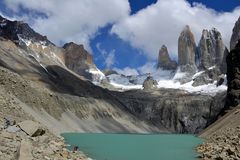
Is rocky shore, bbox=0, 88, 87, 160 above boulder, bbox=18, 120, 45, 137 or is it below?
below

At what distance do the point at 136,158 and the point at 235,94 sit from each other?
104 m

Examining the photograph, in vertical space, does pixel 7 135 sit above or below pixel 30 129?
below

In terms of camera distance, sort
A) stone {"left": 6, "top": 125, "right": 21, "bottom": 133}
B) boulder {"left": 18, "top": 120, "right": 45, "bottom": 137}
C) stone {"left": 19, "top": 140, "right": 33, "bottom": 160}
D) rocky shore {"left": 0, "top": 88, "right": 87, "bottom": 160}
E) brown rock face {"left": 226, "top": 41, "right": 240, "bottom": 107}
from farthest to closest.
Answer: brown rock face {"left": 226, "top": 41, "right": 240, "bottom": 107}
boulder {"left": 18, "top": 120, "right": 45, "bottom": 137}
stone {"left": 6, "top": 125, "right": 21, "bottom": 133}
rocky shore {"left": 0, "top": 88, "right": 87, "bottom": 160}
stone {"left": 19, "top": 140, "right": 33, "bottom": 160}

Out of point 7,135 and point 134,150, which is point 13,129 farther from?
point 134,150

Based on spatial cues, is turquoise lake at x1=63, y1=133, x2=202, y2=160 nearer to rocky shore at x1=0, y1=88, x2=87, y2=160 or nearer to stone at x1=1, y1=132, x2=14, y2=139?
rocky shore at x1=0, y1=88, x2=87, y2=160

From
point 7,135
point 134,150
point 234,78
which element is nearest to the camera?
point 7,135

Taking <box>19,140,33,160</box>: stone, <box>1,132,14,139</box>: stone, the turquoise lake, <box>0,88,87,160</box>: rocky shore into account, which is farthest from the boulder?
the turquoise lake

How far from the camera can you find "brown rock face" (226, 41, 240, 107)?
144 metres

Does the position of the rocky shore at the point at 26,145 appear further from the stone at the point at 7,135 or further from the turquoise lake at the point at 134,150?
the turquoise lake at the point at 134,150

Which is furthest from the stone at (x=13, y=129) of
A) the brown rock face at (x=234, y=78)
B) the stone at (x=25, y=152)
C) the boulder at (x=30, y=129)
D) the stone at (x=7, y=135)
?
the brown rock face at (x=234, y=78)

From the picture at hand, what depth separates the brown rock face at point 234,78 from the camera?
473 ft

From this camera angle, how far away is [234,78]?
15025 cm

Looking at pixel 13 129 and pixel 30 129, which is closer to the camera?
pixel 13 129

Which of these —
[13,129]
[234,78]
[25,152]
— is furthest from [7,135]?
[234,78]
